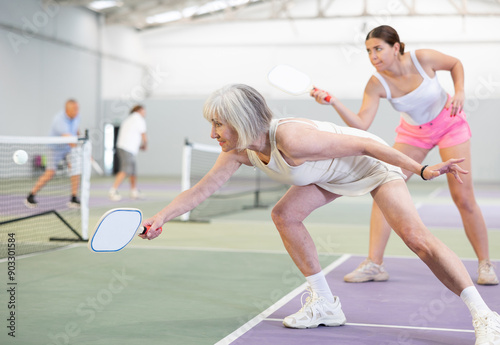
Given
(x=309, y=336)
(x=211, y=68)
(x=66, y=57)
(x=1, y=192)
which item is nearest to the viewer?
(x=309, y=336)

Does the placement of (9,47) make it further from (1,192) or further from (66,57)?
(1,192)

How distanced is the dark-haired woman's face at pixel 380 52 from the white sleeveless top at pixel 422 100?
19cm

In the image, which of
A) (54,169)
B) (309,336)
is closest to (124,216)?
(309,336)

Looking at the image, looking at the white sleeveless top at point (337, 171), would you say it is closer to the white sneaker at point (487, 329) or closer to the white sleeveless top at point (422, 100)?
the white sneaker at point (487, 329)

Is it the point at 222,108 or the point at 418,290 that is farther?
the point at 418,290

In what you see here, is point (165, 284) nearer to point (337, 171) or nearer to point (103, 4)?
point (337, 171)

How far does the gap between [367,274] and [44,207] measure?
22.6 ft

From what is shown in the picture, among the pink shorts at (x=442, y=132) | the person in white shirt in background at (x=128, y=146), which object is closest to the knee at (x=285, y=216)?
the pink shorts at (x=442, y=132)

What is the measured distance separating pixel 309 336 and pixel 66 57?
63.5 ft

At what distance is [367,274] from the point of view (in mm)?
5039

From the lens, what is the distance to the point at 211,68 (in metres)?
24.9

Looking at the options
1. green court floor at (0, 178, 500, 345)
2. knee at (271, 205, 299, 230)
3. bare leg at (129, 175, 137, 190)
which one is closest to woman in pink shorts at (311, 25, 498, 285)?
green court floor at (0, 178, 500, 345)

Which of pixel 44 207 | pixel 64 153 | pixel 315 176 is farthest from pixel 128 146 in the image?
pixel 315 176

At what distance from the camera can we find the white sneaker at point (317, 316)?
146 inches
